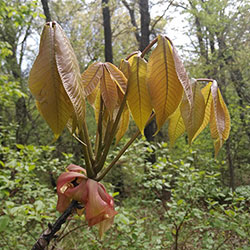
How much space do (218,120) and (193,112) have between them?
11 centimetres

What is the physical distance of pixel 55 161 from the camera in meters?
2.68

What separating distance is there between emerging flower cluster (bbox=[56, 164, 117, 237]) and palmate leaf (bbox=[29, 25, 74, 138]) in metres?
0.18

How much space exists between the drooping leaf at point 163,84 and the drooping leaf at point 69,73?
0.14 metres

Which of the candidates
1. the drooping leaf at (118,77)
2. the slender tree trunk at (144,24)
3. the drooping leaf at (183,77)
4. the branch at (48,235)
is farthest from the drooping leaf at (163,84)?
the slender tree trunk at (144,24)

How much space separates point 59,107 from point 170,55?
234 mm

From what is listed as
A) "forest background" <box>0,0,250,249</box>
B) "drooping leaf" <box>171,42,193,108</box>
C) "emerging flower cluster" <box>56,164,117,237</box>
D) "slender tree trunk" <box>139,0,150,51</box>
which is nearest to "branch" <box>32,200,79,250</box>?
"emerging flower cluster" <box>56,164,117,237</box>

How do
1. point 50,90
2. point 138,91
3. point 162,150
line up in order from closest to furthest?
point 50,90
point 138,91
point 162,150

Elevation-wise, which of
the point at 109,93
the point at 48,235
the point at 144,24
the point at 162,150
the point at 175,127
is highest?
the point at 144,24

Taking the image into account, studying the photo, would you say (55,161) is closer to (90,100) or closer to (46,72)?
(90,100)

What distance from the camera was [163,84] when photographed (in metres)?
0.44

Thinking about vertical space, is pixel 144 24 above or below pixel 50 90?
above

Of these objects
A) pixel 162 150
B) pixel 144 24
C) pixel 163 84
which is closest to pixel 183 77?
pixel 163 84

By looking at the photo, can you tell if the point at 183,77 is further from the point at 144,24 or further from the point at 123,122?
the point at 144,24

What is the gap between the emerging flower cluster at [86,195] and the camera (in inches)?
19.5
